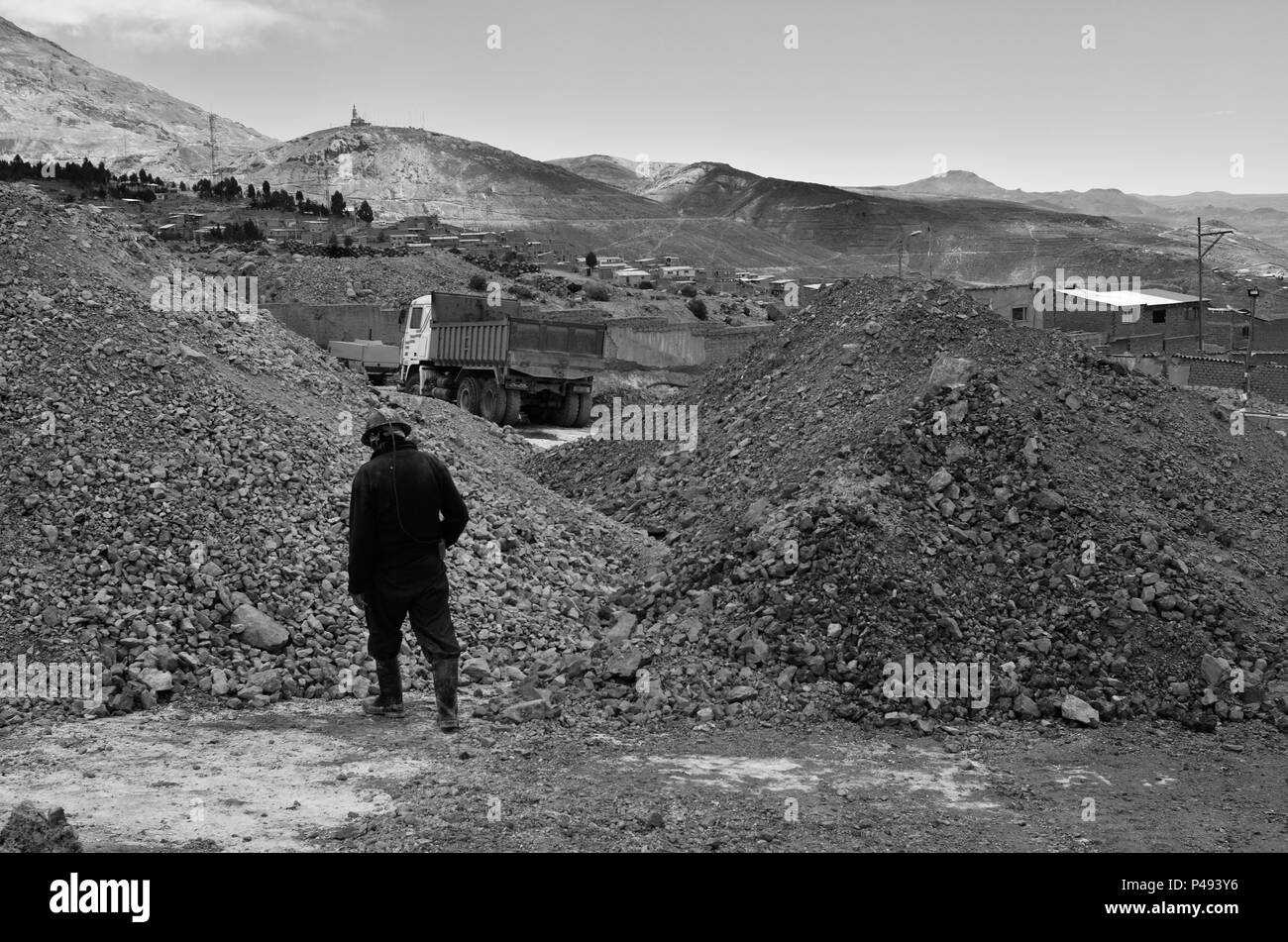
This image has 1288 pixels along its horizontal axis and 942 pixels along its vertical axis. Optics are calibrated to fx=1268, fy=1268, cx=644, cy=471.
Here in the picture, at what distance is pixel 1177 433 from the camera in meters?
11.3

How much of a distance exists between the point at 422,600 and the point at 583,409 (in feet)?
59.8

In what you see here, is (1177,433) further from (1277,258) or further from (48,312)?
(1277,258)

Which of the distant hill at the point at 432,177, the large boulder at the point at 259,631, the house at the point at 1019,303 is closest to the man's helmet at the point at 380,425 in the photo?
the large boulder at the point at 259,631

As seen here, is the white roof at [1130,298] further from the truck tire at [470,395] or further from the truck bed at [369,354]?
the truck tire at [470,395]

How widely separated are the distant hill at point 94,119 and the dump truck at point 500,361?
111 m

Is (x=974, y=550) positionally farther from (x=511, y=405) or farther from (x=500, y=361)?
(x=511, y=405)

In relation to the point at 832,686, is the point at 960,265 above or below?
above

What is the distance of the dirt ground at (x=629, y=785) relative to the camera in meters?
5.11

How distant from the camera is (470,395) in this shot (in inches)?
915

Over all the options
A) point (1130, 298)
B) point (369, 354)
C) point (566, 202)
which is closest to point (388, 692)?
point (369, 354)

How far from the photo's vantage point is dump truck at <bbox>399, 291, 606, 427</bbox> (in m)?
23.0

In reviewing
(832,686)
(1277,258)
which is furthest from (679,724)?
(1277,258)

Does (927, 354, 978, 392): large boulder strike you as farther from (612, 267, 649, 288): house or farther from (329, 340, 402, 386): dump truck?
(612, 267, 649, 288): house
